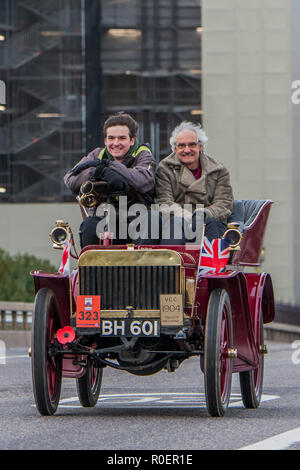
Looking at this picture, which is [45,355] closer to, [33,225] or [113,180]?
[113,180]

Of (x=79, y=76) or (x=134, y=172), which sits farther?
(x=79, y=76)

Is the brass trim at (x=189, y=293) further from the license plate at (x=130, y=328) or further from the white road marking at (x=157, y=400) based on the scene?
the white road marking at (x=157, y=400)

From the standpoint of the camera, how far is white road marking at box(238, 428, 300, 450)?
21.7ft

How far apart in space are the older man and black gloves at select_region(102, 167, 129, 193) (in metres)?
0.62

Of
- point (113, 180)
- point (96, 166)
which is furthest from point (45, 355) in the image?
point (96, 166)

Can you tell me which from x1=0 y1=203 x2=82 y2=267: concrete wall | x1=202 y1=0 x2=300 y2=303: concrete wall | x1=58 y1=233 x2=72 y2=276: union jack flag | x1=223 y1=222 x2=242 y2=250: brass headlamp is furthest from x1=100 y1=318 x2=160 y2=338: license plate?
x1=202 y1=0 x2=300 y2=303: concrete wall

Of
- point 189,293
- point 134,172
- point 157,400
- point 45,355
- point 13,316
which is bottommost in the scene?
point 13,316

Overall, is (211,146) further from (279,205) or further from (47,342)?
(47,342)

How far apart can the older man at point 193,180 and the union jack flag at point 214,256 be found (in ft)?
0.87

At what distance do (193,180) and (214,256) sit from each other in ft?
2.80

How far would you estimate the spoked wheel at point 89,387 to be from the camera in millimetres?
9198

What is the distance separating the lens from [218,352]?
816 cm
